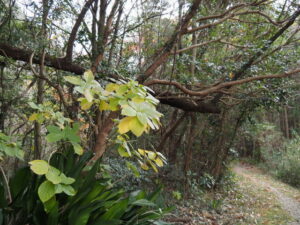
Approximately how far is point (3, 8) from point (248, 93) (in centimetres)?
376

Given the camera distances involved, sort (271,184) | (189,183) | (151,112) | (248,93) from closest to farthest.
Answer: (151,112) → (248,93) → (189,183) → (271,184)

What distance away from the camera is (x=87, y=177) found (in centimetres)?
192

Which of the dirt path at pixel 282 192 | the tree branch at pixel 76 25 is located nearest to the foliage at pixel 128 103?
the tree branch at pixel 76 25

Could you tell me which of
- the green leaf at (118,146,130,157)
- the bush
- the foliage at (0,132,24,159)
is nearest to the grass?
the bush

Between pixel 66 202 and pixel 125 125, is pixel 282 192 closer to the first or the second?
pixel 66 202

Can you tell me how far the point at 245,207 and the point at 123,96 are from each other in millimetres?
5392

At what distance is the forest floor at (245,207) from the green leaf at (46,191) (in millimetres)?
2921

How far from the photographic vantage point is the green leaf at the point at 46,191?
1252 millimetres

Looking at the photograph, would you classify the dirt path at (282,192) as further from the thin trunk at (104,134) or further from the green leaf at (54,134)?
the green leaf at (54,134)

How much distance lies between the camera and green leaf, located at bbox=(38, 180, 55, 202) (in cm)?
125

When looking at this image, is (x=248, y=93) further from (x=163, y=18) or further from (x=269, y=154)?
(x=269, y=154)

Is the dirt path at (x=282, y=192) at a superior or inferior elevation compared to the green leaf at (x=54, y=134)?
inferior

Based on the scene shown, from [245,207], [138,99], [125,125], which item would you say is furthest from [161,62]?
[245,207]

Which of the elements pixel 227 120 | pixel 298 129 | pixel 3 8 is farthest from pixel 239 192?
pixel 298 129
